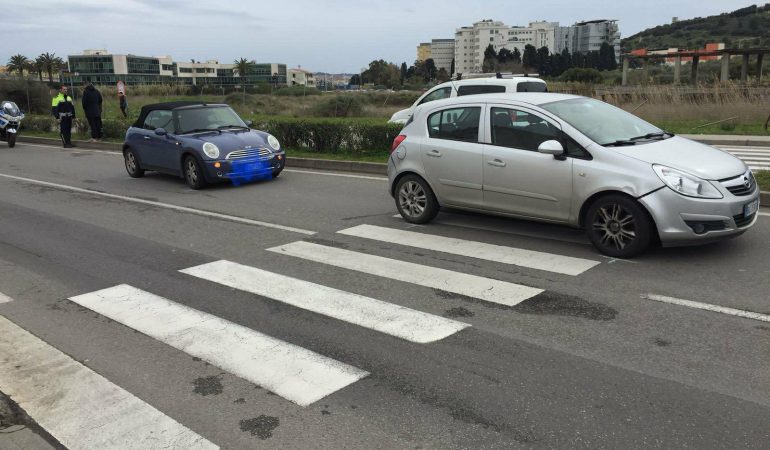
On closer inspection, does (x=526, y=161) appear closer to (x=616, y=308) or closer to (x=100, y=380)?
(x=616, y=308)

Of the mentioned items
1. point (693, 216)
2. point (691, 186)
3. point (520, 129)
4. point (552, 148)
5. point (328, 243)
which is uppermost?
point (520, 129)

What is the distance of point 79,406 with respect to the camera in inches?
154

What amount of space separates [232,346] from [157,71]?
16557cm

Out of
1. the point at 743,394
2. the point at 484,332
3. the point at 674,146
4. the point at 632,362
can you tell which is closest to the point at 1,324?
the point at 484,332

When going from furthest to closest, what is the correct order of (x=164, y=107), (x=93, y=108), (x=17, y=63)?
(x=17, y=63), (x=93, y=108), (x=164, y=107)

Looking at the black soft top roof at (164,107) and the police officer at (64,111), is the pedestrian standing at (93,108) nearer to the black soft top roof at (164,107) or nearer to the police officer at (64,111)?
the police officer at (64,111)

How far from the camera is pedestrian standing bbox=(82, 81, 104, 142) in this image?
21.4 m

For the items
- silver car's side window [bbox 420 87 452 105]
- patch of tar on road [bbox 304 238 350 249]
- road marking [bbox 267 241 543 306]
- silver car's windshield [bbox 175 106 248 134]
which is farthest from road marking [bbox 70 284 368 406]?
silver car's side window [bbox 420 87 452 105]

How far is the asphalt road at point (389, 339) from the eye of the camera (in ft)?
11.7

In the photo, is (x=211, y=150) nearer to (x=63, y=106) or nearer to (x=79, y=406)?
(x=79, y=406)

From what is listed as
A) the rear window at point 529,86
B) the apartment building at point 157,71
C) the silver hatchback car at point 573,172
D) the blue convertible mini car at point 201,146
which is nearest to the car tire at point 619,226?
the silver hatchback car at point 573,172

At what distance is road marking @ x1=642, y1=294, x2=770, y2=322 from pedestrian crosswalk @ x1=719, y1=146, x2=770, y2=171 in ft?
26.2

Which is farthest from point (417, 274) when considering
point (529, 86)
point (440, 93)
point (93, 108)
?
point (93, 108)

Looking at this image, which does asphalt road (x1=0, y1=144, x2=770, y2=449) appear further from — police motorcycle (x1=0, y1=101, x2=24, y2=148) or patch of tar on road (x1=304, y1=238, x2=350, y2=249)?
police motorcycle (x1=0, y1=101, x2=24, y2=148)
